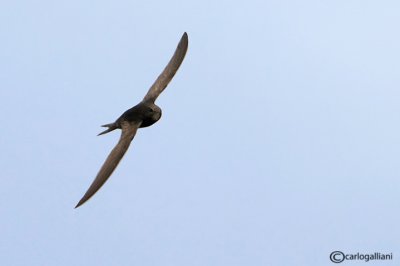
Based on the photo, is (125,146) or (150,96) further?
(150,96)

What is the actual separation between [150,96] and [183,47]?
1.70 meters

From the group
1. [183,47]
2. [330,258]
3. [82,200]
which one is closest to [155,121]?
[183,47]

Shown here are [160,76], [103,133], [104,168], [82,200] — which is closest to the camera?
[82,200]

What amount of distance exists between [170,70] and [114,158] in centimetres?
441

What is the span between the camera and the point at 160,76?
21812mm

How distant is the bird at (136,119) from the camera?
57.1ft

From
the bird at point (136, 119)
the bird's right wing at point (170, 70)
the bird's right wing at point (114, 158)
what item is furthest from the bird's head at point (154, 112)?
the bird's right wing at point (170, 70)

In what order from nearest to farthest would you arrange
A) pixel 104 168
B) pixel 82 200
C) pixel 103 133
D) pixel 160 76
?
pixel 82 200 → pixel 104 168 → pixel 103 133 → pixel 160 76

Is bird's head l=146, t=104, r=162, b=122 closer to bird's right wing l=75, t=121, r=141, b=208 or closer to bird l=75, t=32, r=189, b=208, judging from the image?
bird l=75, t=32, r=189, b=208

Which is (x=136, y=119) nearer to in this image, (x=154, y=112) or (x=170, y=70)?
(x=154, y=112)

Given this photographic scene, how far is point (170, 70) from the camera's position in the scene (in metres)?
21.8

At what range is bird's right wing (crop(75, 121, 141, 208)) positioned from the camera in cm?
1685

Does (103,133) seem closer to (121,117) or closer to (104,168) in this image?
(121,117)

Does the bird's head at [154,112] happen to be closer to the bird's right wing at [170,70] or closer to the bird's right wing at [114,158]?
the bird's right wing at [114,158]
